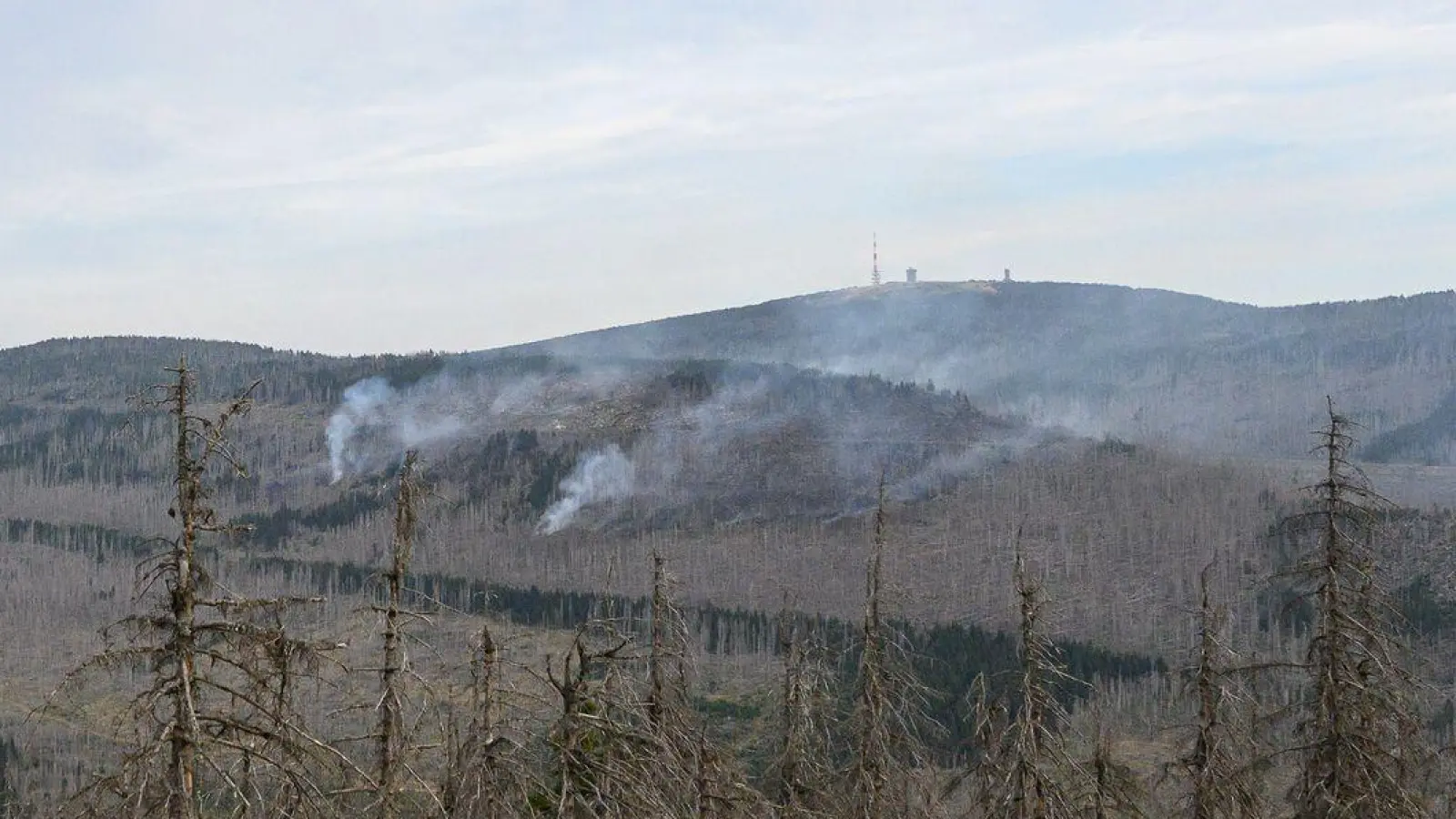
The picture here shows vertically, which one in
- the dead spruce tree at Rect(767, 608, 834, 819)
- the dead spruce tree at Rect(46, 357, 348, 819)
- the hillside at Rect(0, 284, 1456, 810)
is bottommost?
the hillside at Rect(0, 284, 1456, 810)

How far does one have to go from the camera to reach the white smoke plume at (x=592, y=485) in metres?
181

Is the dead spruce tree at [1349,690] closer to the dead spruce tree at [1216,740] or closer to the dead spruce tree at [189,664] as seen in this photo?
the dead spruce tree at [1216,740]

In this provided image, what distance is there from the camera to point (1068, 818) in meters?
23.0

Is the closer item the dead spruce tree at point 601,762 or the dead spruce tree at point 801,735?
the dead spruce tree at point 601,762

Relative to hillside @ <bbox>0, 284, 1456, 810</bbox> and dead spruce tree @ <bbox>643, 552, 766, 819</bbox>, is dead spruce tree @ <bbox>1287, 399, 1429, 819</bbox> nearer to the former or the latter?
dead spruce tree @ <bbox>643, 552, 766, 819</bbox>

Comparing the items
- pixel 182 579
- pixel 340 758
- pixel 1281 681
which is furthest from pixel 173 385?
pixel 1281 681

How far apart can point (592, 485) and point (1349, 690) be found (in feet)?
551

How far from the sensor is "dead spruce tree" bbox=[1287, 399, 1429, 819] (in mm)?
23328

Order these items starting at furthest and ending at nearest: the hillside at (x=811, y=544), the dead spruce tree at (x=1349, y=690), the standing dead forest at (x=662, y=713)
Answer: the hillside at (x=811, y=544), the dead spruce tree at (x=1349, y=690), the standing dead forest at (x=662, y=713)

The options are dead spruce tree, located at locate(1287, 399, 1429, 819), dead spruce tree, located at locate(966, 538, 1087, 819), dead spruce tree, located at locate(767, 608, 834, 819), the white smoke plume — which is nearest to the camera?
dead spruce tree, located at locate(966, 538, 1087, 819)

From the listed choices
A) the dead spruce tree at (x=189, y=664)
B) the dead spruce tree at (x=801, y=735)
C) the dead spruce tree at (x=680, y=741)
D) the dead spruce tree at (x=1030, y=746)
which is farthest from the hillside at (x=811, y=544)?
the dead spruce tree at (x=189, y=664)

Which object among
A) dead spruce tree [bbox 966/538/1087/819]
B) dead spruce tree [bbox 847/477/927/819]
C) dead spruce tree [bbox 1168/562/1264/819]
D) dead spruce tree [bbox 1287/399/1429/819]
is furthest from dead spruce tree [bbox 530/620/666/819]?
dead spruce tree [bbox 1287/399/1429/819]

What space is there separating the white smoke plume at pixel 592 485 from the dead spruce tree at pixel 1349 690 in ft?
506

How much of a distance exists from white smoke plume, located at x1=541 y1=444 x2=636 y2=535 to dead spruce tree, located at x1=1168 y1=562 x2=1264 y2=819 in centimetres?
15286
